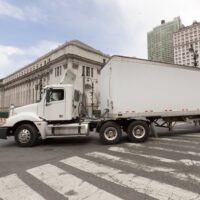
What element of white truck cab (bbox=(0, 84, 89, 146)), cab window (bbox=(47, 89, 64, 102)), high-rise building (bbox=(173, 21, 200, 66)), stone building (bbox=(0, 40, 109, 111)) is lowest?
white truck cab (bbox=(0, 84, 89, 146))

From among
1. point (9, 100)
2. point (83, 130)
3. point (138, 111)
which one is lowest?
point (83, 130)

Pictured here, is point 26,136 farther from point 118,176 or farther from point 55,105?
point 118,176

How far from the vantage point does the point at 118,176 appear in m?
5.47

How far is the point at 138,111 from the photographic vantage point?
10695mm

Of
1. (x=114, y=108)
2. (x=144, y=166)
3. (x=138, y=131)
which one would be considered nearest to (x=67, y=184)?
(x=144, y=166)

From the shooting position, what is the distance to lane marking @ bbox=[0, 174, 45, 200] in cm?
436

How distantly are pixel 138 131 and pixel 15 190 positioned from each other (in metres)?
6.95

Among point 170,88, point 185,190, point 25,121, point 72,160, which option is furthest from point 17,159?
point 170,88

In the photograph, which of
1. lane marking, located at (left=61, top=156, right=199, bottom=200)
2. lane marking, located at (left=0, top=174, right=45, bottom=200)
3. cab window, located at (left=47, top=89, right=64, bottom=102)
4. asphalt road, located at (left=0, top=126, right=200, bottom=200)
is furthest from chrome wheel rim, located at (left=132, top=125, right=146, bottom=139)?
lane marking, located at (left=0, top=174, right=45, bottom=200)

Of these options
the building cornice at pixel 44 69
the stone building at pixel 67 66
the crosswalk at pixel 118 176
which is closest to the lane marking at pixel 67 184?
the crosswalk at pixel 118 176

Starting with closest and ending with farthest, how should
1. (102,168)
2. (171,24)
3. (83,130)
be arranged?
(102,168) < (83,130) < (171,24)

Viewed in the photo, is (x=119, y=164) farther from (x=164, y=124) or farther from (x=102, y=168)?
(x=164, y=124)

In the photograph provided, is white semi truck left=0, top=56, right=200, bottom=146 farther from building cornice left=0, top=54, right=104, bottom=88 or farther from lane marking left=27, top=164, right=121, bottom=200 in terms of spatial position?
building cornice left=0, top=54, right=104, bottom=88

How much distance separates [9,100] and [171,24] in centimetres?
10065
